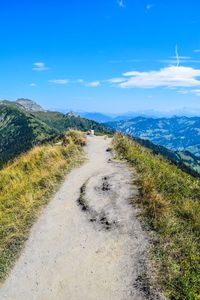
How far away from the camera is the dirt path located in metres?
13.9

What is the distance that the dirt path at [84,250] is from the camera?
13948 millimetres

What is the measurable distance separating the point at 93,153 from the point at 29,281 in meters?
22.2

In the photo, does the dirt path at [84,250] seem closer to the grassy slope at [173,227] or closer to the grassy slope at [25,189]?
the grassy slope at [25,189]

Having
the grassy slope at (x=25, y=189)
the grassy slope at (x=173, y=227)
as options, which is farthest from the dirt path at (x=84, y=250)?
the grassy slope at (x=173, y=227)

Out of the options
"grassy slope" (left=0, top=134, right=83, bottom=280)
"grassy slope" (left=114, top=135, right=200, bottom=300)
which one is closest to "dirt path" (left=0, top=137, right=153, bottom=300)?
"grassy slope" (left=0, top=134, right=83, bottom=280)

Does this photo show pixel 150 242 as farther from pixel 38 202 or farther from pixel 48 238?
pixel 38 202

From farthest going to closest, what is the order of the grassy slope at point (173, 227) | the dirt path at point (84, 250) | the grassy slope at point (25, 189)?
the grassy slope at point (25, 189) → the dirt path at point (84, 250) → the grassy slope at point (173, 227)

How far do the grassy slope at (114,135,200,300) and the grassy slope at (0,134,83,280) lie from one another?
6176 mm

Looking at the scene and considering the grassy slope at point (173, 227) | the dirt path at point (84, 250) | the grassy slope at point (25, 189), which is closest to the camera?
the grassy slope at point (173, 227)

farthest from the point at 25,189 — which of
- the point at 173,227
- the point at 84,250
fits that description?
the point at 173,227

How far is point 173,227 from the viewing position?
17094 millimetres

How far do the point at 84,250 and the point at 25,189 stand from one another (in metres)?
8.98

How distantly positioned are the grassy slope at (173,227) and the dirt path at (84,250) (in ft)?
2.70

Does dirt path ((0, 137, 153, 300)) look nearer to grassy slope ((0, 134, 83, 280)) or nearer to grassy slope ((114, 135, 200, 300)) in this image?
grassy slope ((0, 134, 83, 280))
